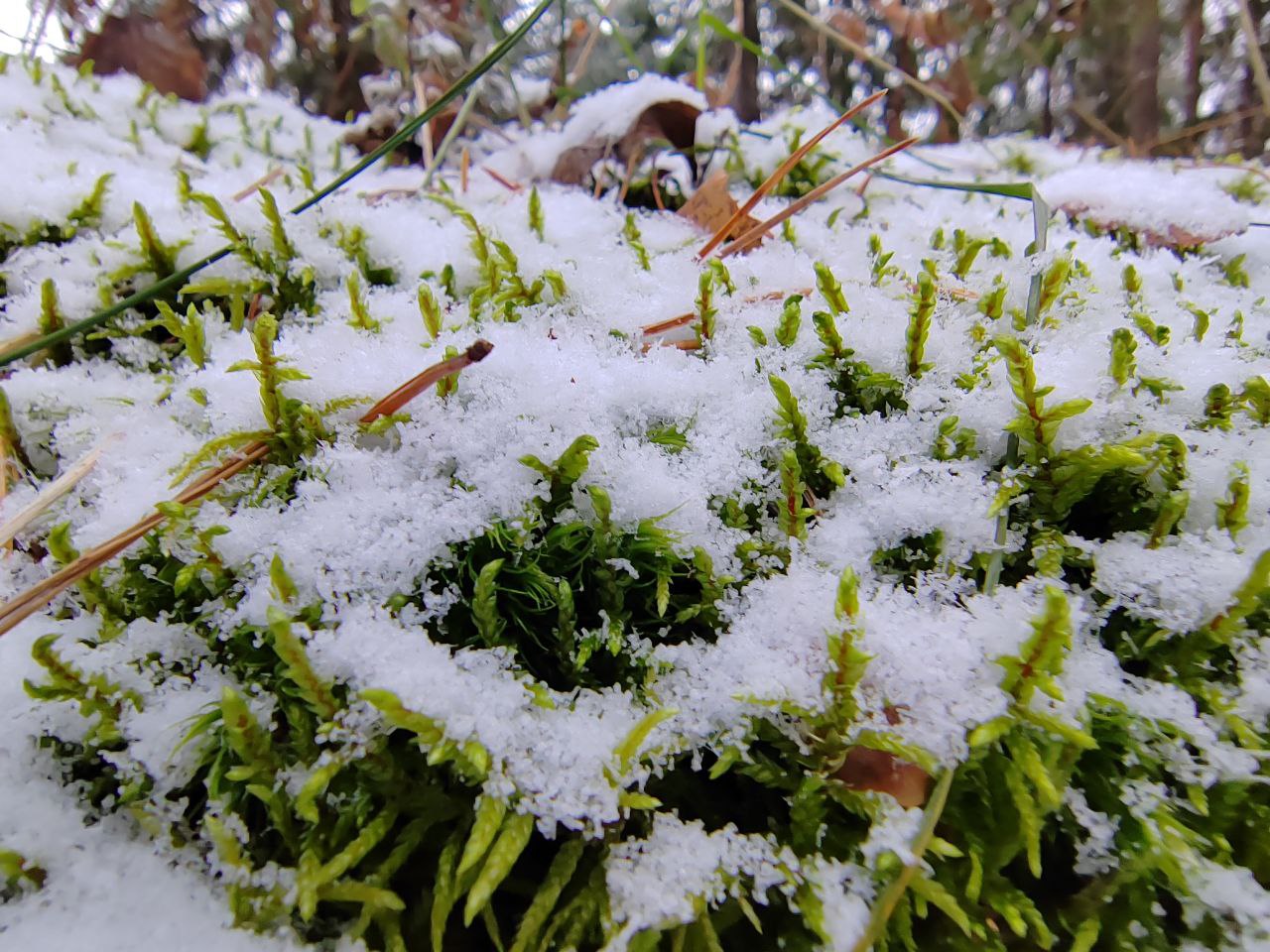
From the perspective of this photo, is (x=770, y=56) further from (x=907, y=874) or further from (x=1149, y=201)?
(x=907, y=874)

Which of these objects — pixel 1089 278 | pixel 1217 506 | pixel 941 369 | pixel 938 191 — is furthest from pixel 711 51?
pixel 1217 506

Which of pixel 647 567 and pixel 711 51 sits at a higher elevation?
pixel 711 51

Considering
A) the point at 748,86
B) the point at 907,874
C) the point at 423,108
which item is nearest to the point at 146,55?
the point at 423,108

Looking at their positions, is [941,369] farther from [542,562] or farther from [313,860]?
[313,860]

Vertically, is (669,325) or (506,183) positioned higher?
(506,183)

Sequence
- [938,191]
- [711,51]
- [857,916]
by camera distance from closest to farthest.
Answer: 1. [857,916]
2. [938,191]
3. [711,51]

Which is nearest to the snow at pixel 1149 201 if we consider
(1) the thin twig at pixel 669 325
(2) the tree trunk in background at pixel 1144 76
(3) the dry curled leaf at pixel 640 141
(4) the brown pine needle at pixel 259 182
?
(3) the dry curled leaf at pixel 640 141
